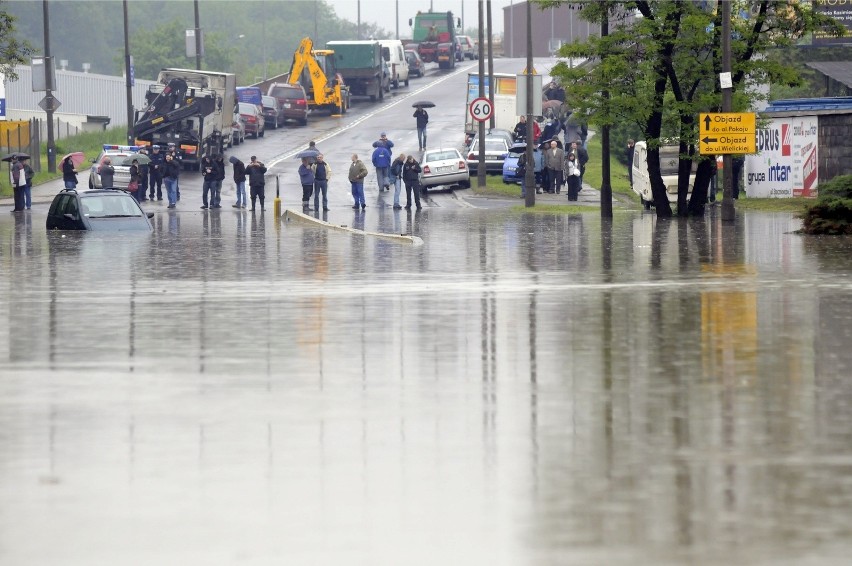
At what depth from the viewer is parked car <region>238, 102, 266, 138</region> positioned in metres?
68.3

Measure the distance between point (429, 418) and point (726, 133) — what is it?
84.5 feet

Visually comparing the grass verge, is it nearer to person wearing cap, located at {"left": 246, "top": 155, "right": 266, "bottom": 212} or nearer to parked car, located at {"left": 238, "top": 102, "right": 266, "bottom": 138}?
parked car, located at {"left": 238, "top": 102, "right": 266, "bottom": 138}

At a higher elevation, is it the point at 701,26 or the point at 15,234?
the point at 701,26

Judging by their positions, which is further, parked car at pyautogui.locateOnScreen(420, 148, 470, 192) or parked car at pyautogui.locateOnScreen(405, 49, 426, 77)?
parked car at pyautogui.locateOnScreen(405, 49, 426, 77)

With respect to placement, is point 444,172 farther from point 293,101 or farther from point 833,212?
Answer: point 293,101

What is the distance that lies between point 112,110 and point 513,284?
8071 centimetres

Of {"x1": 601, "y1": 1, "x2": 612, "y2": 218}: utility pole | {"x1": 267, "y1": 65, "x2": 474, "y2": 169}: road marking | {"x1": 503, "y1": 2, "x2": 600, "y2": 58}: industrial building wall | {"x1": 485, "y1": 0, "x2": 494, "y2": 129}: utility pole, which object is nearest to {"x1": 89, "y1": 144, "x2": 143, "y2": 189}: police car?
{"x1": 267, "y1": 65, "x2": 474, "y2": 169}: road marking

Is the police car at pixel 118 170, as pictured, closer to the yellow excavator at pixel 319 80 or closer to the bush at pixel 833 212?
the yellow excavator at pixel 319 80

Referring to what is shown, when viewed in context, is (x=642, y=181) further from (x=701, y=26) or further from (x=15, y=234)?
(x=15, y=234)

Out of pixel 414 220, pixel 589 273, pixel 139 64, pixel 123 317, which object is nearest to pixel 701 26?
pixel 414 220

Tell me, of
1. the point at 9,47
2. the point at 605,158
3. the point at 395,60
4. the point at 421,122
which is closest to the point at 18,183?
the point at 9,47

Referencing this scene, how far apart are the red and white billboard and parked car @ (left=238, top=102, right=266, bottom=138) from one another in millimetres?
28146

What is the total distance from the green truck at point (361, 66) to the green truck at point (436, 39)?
17.2m

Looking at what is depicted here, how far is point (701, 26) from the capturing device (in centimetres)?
3516
